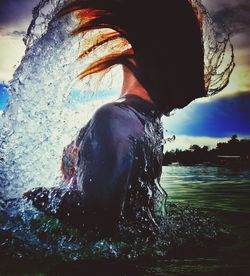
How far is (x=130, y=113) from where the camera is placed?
72.3 inches

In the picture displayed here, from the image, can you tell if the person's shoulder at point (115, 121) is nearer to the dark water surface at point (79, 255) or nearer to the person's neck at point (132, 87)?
the person's neck at point (132, 87)

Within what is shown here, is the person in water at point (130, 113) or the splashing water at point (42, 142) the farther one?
the splashing water at point (42, 142)

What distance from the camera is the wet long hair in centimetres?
179

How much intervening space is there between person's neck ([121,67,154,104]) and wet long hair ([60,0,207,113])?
2cm

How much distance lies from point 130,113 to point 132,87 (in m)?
0.32

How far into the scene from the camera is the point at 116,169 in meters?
1.64

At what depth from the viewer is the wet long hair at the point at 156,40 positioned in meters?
1.79

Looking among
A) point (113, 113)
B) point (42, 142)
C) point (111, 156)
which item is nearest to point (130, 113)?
point (113, 113)

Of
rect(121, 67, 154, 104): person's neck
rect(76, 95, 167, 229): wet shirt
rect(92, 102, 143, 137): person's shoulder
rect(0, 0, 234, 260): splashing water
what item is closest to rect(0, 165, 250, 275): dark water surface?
rect(0, 0, 234, 260): splashing water

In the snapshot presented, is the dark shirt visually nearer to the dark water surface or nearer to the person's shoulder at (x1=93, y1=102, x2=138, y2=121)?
the person's shoulder at (x1=93, y1=102, x2=138, y2=121)

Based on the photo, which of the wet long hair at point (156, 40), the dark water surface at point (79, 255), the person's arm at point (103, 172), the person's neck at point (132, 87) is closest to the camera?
the person's arm at point (103, 172)

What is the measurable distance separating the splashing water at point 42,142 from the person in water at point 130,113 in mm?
108

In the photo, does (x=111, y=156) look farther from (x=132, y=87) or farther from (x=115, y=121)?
(x=132, y=87)

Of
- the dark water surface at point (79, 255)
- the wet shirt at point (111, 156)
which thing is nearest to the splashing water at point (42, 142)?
the dark water surface at point (79, 255)
